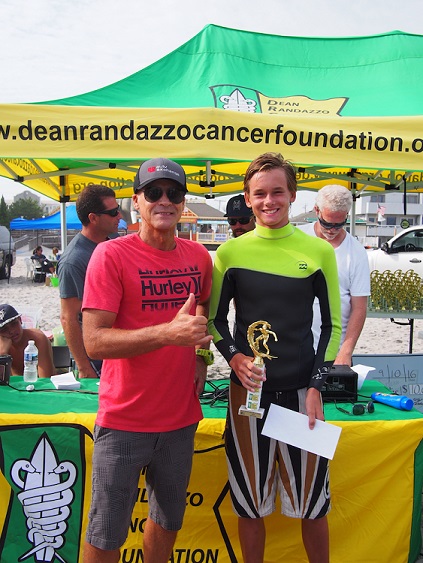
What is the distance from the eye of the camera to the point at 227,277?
1.88 m

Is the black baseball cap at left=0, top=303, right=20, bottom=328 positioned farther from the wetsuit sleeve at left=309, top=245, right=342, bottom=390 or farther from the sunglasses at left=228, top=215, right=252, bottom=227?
the wetsuit sleeve at left=309, top=245, right=342, bottom=390

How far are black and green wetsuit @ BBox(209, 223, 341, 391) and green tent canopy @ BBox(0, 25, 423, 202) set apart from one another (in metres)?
1.24

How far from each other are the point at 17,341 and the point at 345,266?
240 cm

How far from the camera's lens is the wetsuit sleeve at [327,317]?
1.86 m

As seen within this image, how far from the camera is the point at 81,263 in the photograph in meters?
2.94

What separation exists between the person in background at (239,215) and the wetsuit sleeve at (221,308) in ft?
4.23

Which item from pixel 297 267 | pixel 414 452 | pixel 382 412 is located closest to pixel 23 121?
pixel 297 267

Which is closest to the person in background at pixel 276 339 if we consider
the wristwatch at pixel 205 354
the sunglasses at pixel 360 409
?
the wristwatch at pixel 205 354

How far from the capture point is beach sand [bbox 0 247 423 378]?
7.38 metres

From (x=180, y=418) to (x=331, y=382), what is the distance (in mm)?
1034

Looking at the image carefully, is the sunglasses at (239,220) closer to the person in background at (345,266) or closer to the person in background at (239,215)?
the person in background at (239,215)

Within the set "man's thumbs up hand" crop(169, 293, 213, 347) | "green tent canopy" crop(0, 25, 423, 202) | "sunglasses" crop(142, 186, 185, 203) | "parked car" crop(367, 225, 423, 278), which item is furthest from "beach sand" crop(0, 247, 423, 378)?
"man's thumbs up hand" crop(169, 293, 213, 347)

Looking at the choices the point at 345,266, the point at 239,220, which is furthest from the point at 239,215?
the point at 345,266

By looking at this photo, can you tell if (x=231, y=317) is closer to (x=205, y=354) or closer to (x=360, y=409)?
(x=360, y=409)
